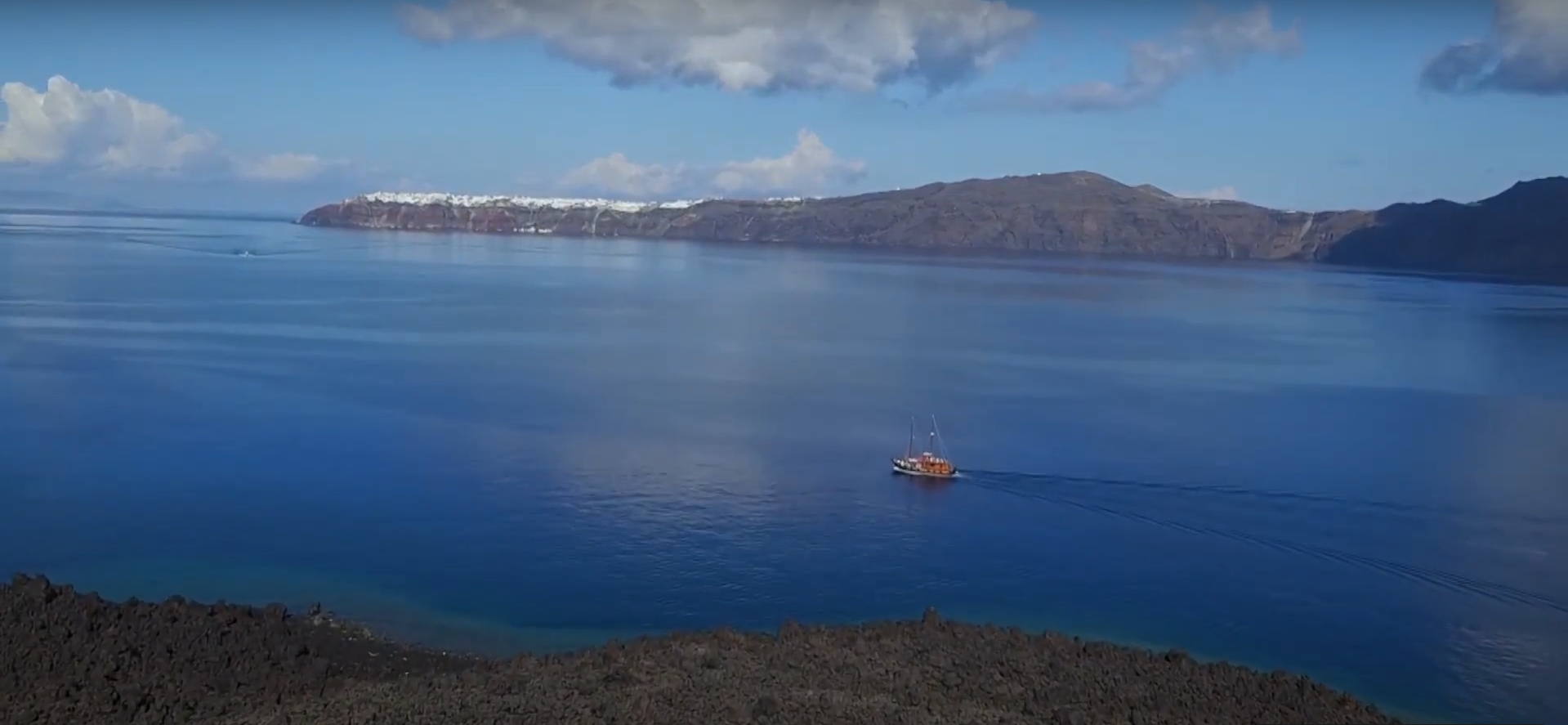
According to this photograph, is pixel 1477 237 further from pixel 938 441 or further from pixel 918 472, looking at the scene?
pixel 918 472

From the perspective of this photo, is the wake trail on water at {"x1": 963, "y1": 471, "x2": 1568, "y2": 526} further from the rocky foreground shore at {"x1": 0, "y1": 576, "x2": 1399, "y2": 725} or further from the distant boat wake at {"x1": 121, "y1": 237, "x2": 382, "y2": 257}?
the distant boat wake at {"x1": 121, "y1": 237, "x2": 382, "y2": 257}

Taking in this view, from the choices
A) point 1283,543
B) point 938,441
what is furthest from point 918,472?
point 1283,543

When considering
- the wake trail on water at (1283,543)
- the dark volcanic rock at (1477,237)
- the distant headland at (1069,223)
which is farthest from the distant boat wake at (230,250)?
the dark volcanic rock at (1477,237)

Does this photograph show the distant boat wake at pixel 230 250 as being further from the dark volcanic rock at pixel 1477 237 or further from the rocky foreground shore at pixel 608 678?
the dark volcanic rock at pixel 1477 237

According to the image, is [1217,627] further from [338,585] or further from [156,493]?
[156,493]

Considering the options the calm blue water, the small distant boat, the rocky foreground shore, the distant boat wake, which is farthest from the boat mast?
the distant boat wake

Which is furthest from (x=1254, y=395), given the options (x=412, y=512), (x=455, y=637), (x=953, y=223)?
(x=953, y=223)
